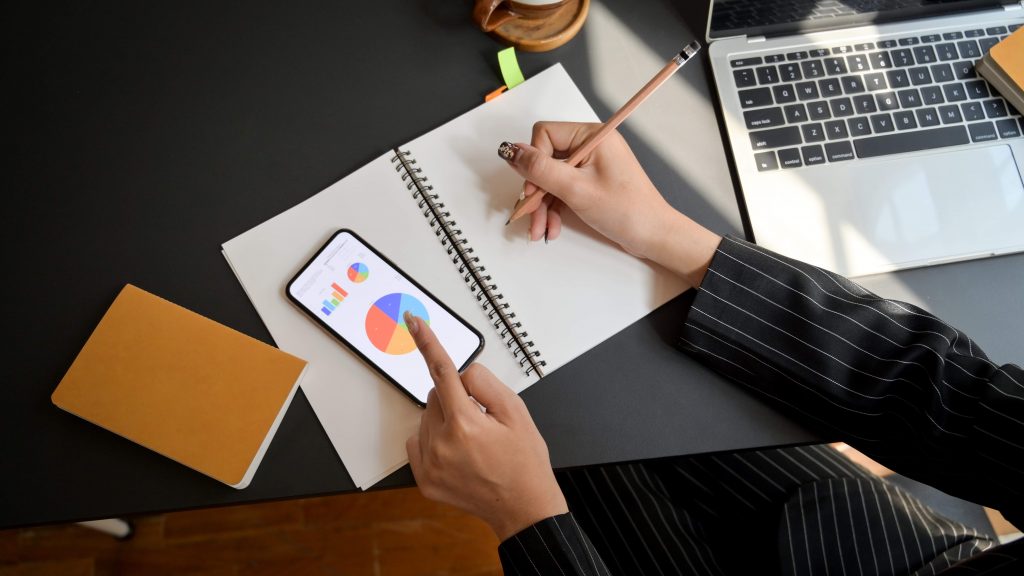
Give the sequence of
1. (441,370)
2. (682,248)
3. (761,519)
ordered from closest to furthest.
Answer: (441,370), (682,248), (761,519)

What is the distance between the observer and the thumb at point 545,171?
2.47 ft

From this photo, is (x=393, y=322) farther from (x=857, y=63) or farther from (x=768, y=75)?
(x=857, y=63)

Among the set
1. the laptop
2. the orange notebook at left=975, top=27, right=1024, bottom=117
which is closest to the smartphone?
the laptop

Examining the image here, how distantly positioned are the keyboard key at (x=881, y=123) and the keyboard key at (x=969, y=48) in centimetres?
13

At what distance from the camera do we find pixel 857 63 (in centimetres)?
87

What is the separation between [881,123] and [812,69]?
11 centimetres

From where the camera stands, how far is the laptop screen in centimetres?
84

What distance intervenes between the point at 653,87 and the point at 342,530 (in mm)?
1072

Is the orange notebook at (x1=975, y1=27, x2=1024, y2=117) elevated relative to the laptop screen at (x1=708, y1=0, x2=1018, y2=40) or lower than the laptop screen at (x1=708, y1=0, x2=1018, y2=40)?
lower

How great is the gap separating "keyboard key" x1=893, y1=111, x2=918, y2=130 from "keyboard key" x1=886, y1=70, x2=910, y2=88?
36mm

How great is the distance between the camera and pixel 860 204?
822 mm

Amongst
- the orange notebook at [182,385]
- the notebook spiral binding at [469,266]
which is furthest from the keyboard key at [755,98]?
the orange notebook at [182,385]

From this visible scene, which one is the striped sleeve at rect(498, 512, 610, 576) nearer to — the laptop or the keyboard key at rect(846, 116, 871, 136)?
the laptop

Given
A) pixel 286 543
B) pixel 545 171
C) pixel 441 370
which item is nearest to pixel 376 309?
pixel 441 370
